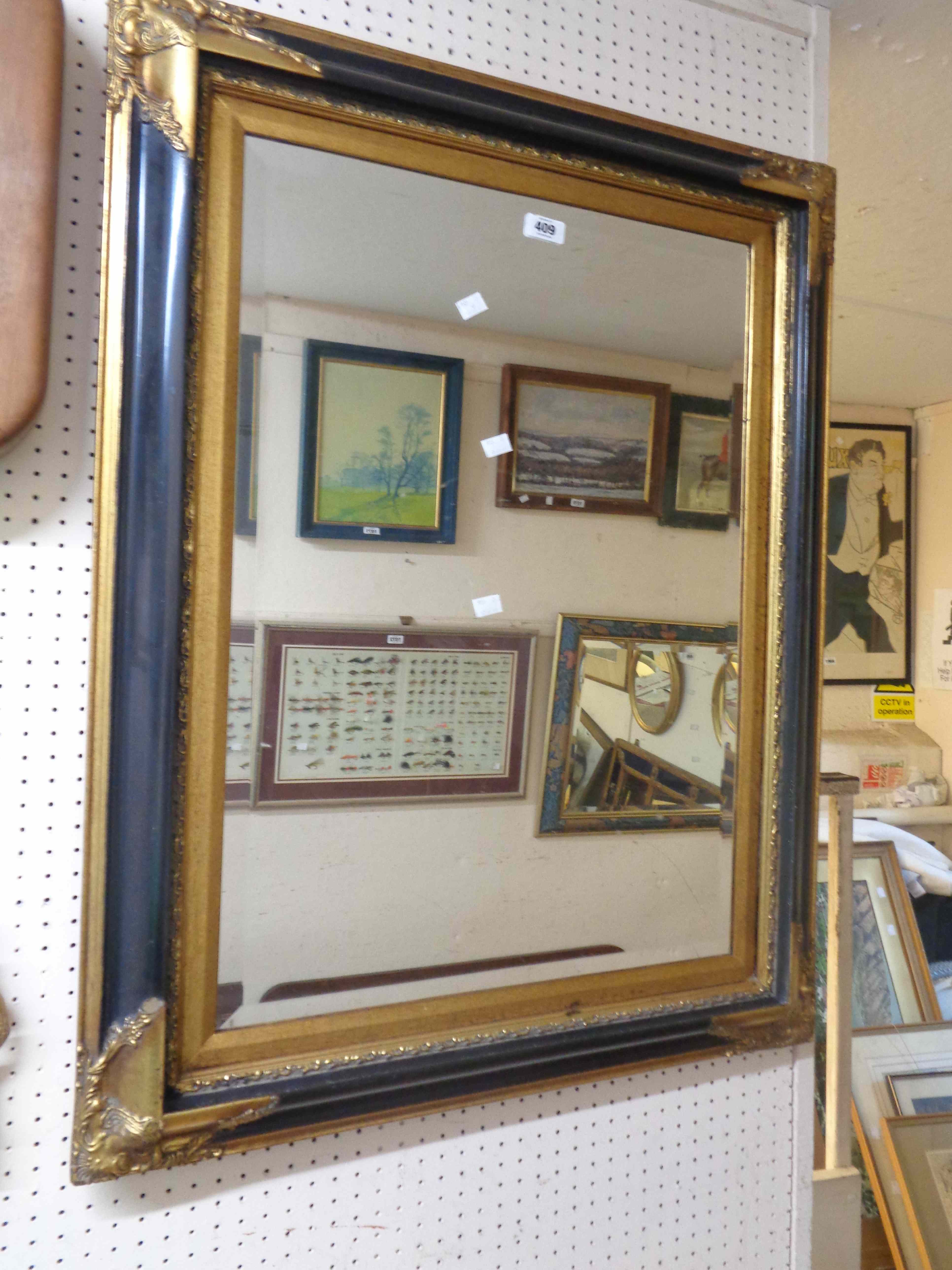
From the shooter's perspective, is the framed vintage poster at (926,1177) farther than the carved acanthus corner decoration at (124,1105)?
Yes

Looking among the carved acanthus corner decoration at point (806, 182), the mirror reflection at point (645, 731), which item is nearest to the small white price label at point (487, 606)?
the mirror reflection at point (645, 731)

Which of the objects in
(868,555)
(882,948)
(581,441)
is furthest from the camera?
(868,555)

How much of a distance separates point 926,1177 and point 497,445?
1.63 m

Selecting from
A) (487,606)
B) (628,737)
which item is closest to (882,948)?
(628,737)

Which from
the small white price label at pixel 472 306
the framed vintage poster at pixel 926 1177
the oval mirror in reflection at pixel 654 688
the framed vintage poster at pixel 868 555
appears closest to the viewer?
the small white price label at pixel 472 306

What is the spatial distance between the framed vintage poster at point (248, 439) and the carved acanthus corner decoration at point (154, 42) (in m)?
0.18

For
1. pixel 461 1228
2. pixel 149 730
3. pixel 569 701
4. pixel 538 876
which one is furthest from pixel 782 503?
pixel 461 1228

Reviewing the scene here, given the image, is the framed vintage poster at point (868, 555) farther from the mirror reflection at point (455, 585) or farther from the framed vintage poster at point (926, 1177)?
the mirror reflection at point (455, 585)

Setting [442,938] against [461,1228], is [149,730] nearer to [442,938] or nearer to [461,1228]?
[442,938]

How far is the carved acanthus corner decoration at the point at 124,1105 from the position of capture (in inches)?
27.2

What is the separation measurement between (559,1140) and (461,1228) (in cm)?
14

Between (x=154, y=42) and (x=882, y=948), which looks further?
(x=882, y=948)

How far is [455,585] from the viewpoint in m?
0.84

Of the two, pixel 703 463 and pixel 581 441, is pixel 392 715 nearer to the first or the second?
pixel 581 441
